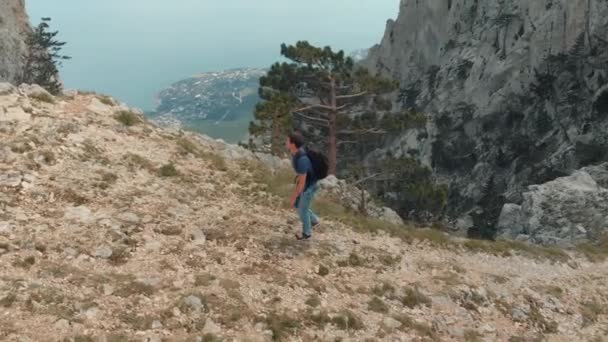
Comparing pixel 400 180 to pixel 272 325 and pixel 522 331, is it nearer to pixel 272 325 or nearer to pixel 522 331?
pixel 522 331

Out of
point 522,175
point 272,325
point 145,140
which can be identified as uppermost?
point 145,140

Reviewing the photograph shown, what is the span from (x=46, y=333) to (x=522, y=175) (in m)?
70.2

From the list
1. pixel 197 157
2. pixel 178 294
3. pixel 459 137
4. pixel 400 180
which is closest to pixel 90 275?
pixel 178 294

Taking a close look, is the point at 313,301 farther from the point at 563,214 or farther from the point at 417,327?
the point at 563,214

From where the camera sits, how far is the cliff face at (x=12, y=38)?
83.3 m

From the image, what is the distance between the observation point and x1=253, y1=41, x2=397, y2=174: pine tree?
39.6 metres

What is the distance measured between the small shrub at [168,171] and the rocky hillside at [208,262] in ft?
0.16

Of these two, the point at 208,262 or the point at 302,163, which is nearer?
the point at 208,262

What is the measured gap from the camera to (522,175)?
7144 centimetres

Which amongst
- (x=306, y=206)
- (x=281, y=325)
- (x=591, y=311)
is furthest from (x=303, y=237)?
(x=591, y=311)

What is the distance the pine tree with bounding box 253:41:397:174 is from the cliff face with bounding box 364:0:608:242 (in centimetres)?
2068

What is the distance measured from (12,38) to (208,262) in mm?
89061

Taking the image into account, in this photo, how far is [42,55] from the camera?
3580 inches

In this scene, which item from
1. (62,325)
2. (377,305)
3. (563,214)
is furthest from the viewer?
(563,214)
